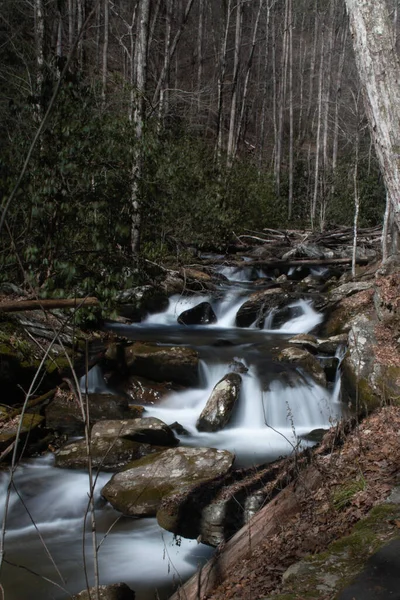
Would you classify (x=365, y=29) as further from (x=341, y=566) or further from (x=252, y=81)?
(x=252, y=81)

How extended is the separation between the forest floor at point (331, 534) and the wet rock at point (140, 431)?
Answer: 264 cm

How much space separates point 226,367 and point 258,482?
401cm

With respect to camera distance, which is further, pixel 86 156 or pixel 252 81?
pixel 252 81

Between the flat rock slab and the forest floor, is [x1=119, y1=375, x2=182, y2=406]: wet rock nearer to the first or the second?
the forest floor

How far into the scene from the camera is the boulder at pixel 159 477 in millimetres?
5523

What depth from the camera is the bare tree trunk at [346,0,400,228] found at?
396 centimetres

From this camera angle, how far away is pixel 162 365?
8.82 metres

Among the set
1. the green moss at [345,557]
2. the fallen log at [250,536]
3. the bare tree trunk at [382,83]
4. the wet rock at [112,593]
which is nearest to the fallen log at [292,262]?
the bare tree trunk at [382,83]

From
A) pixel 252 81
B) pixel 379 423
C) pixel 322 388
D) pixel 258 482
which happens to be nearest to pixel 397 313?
pixel 322 388

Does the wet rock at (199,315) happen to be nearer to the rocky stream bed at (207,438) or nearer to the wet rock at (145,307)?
the rocky stream bed at (207,438)

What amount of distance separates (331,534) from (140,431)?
368 cm

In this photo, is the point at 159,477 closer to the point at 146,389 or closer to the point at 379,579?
the point at 146,389

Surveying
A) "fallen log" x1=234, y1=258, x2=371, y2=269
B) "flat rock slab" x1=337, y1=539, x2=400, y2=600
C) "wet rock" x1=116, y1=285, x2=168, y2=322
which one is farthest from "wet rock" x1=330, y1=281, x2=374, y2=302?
"flat rock slab" x1=337, y1=539, x2=400, y2=600

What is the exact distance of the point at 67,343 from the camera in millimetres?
8266
